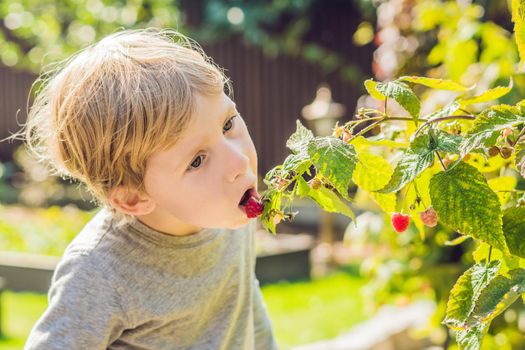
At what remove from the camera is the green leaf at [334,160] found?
38.4 inches

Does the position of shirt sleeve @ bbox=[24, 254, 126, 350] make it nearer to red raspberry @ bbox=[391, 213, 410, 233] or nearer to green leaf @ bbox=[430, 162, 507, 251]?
red raspberry @ bbox=[391, 213, 410, 233]

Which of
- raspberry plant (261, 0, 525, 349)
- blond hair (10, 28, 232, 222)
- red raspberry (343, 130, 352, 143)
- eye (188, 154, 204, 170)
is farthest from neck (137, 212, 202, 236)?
red raspberry (343, 130, 352, 143)

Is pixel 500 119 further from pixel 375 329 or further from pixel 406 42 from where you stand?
pixel 406 42

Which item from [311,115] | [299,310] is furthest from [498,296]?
[311,115]

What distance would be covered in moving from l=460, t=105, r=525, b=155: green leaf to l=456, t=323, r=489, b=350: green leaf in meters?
0.24

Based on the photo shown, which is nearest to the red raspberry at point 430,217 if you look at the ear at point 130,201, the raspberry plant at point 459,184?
the raspberry plant at point 459,184

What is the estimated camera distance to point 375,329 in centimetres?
352

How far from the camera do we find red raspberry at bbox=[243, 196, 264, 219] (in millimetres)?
→ 1280

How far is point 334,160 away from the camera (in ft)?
3.23

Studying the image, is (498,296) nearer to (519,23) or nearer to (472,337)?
(472,337)

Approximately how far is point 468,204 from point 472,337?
183mm

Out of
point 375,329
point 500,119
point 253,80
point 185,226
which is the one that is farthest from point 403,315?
point 253,80

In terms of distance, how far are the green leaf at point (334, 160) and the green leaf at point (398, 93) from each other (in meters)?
0.12

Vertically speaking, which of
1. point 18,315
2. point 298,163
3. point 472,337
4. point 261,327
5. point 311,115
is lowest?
point 18,315
